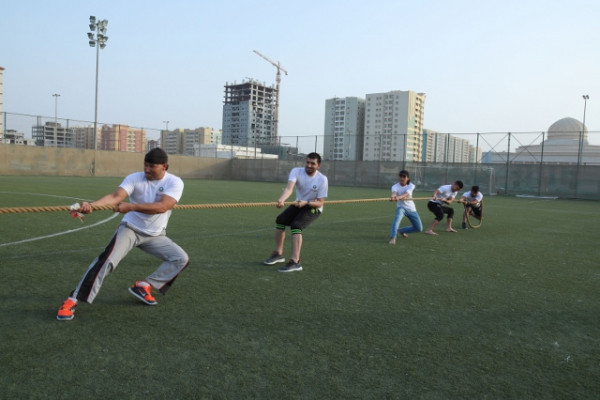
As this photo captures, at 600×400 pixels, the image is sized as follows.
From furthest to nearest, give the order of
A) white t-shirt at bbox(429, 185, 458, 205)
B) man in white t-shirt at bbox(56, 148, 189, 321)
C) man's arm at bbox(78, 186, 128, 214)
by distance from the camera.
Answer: white t-shirt at bbox(429, 185, 458, 205)
man in white t-shirt at bbox(56, 148, 189, 321)
man's arm at bbox(78, 186, 128, 214)

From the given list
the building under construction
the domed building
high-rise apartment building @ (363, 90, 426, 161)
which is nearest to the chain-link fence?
the domed building

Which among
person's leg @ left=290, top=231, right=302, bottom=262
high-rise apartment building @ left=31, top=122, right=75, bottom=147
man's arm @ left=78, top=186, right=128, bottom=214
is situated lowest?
person's leg @ left=290, top=231, right=302, bottom=262

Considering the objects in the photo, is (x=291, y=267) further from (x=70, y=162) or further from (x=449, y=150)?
Answer: (x=70, y=162)

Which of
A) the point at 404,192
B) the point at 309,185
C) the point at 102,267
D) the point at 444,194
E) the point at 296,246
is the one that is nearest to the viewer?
the point at 102,267

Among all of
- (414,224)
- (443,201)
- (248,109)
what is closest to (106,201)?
(414,224)

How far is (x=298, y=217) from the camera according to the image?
679 centimetres

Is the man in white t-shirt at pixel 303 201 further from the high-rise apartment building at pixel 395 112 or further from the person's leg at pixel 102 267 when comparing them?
the high-rise apartment building at pixel 395 112

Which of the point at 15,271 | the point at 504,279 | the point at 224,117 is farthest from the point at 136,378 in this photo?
the point at 224,117

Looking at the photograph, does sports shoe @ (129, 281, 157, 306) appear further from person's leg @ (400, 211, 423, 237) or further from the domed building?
the domed building

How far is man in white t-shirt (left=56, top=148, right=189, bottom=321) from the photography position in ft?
13.9

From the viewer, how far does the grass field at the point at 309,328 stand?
3090mm

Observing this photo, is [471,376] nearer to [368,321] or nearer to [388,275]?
[368,321]

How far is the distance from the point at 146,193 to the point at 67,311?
127 cm

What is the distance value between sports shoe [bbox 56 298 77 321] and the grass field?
0.22 ft
